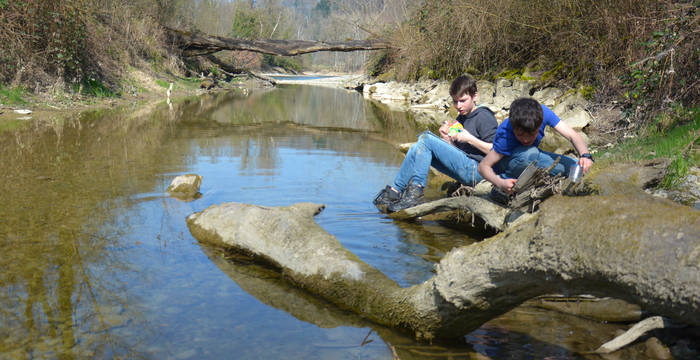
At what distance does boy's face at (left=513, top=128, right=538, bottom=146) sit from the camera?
4457 mm

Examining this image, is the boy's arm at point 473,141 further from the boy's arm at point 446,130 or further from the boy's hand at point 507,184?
the boy's hand at point 507,184

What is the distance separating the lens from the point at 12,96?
1332 cm

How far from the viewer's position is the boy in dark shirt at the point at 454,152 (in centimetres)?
574

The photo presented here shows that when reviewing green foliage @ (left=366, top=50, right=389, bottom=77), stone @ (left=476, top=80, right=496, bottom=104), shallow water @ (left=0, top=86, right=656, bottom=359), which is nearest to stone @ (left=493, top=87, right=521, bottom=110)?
stone @ (left=476, top=80, right=496, bottom=104)

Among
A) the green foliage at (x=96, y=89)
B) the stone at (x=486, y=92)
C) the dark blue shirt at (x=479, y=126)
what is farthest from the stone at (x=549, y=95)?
the green foliage at (x=96, y=89)

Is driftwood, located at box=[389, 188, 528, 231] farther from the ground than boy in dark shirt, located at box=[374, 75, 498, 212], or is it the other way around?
boy in dark shirt, located at box=[374, 75, 498, 212]

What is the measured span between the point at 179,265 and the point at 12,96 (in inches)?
454

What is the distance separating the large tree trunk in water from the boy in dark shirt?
82.8 inches

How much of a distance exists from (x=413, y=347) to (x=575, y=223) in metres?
1.29

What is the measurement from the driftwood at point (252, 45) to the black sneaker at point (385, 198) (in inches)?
878

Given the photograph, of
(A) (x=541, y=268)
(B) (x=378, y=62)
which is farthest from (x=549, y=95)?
(B) (x=378, y=62)

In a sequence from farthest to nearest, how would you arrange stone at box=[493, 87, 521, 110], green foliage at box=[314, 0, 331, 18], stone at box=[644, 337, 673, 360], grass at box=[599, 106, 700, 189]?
green foliage at box=[314, 0, 331, 18]
stone at box=[493, 87, 521, 110]
grass at box=[599, 106, 700, 189]
stone at box=[644, 337, 673, 360]

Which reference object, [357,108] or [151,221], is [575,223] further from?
[357,108]

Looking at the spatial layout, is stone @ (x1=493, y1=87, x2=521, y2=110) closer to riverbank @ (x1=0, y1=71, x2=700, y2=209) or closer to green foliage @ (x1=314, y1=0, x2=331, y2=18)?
riverbank @ (x1=0, y1=71, x2=700, y2=209)
